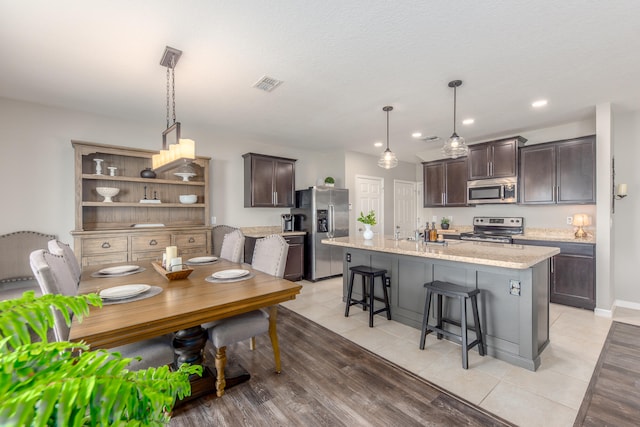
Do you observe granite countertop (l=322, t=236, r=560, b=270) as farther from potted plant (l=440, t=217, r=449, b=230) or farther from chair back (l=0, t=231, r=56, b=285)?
chair back (l=0, t=231, r=56, b=285)

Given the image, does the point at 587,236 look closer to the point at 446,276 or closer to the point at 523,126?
the point at 523,126

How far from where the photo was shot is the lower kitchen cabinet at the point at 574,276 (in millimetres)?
3635

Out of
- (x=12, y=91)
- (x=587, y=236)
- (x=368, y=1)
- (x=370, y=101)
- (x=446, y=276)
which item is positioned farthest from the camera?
(x=587, y=236)

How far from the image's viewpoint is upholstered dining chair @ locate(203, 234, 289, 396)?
198 centimetres

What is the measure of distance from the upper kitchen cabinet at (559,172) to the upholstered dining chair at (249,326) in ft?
13.4

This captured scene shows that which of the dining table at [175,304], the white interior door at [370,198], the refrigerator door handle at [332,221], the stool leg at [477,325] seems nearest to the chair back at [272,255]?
the dining table at [175,304]

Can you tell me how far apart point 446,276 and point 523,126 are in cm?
321

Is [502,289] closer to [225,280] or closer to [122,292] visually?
[225,280]

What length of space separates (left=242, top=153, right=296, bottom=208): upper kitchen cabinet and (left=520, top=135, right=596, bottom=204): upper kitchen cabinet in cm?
388

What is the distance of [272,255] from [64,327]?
1413 mm

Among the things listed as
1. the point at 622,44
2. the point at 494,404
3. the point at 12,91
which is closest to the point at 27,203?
the point at 12,91

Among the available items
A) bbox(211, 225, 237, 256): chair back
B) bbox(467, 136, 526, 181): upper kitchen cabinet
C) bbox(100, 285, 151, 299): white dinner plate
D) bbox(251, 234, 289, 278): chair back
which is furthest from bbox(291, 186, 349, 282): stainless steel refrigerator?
bbox(100, 285, 151, 299): white dinner plate

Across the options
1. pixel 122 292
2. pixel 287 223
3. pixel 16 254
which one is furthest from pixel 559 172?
pixel 16 254

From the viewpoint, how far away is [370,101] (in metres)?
3.45
